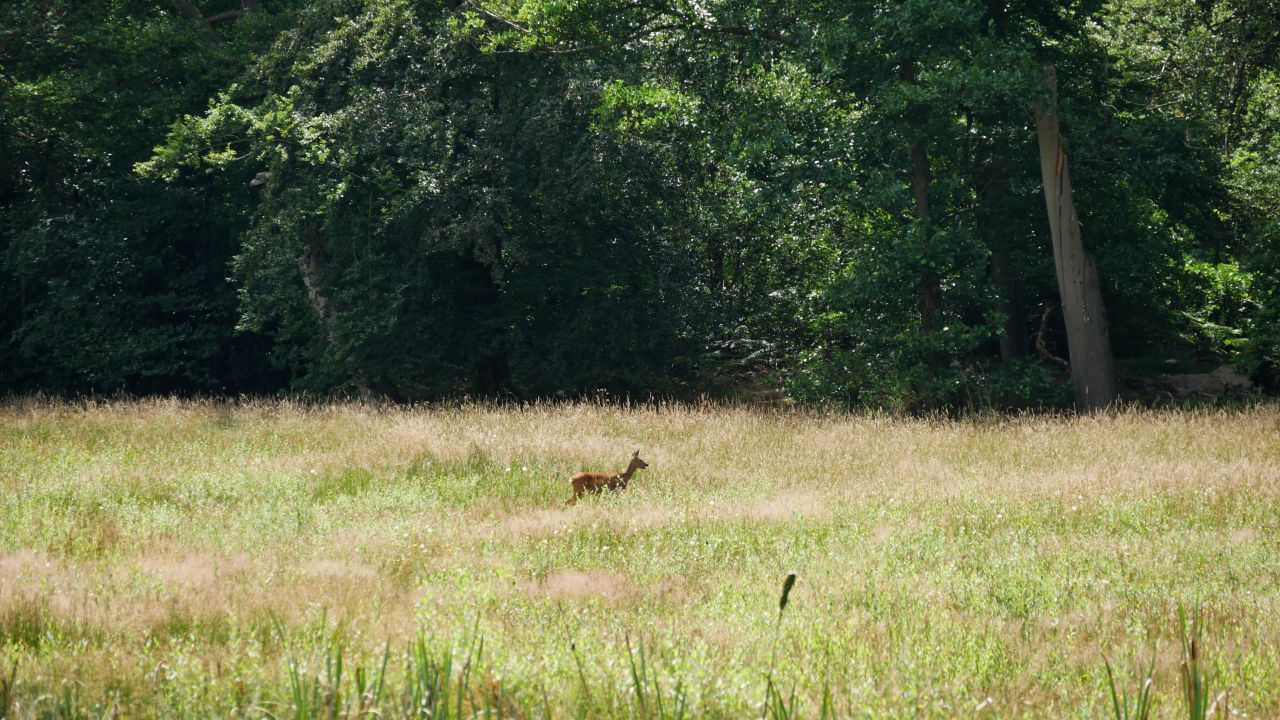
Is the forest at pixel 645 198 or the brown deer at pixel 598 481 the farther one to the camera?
the forest at pixel 645 198

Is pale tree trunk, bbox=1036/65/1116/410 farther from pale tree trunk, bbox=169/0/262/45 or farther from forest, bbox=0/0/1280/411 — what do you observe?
pale tree trunk, bbox=169/0/262/45

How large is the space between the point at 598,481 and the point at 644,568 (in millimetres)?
2552

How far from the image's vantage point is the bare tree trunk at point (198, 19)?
891 inches

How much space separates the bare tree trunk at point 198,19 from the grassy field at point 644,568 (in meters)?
12.4

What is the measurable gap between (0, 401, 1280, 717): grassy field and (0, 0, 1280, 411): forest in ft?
14.0

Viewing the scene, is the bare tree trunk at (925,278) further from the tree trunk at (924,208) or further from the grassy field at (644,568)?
the grassy field at (644,568)

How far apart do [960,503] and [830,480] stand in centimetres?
153

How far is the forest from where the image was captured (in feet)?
51.3

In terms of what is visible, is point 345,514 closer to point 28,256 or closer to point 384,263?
point 384,263

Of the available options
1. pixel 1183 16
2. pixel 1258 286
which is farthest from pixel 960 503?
pixel 1258 286

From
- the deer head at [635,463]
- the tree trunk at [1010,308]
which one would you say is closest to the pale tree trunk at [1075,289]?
the tree trunk at [1010,308]

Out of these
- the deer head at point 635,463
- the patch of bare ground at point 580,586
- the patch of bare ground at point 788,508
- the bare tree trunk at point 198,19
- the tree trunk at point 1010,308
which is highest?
the bare tree trunk at point 198,19

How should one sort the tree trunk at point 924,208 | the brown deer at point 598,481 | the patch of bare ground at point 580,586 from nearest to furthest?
the patch of bare ground at point 580,586 < the brown deer at point 598,481 < the tree trunk at point 924,208

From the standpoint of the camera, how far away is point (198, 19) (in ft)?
75.3
